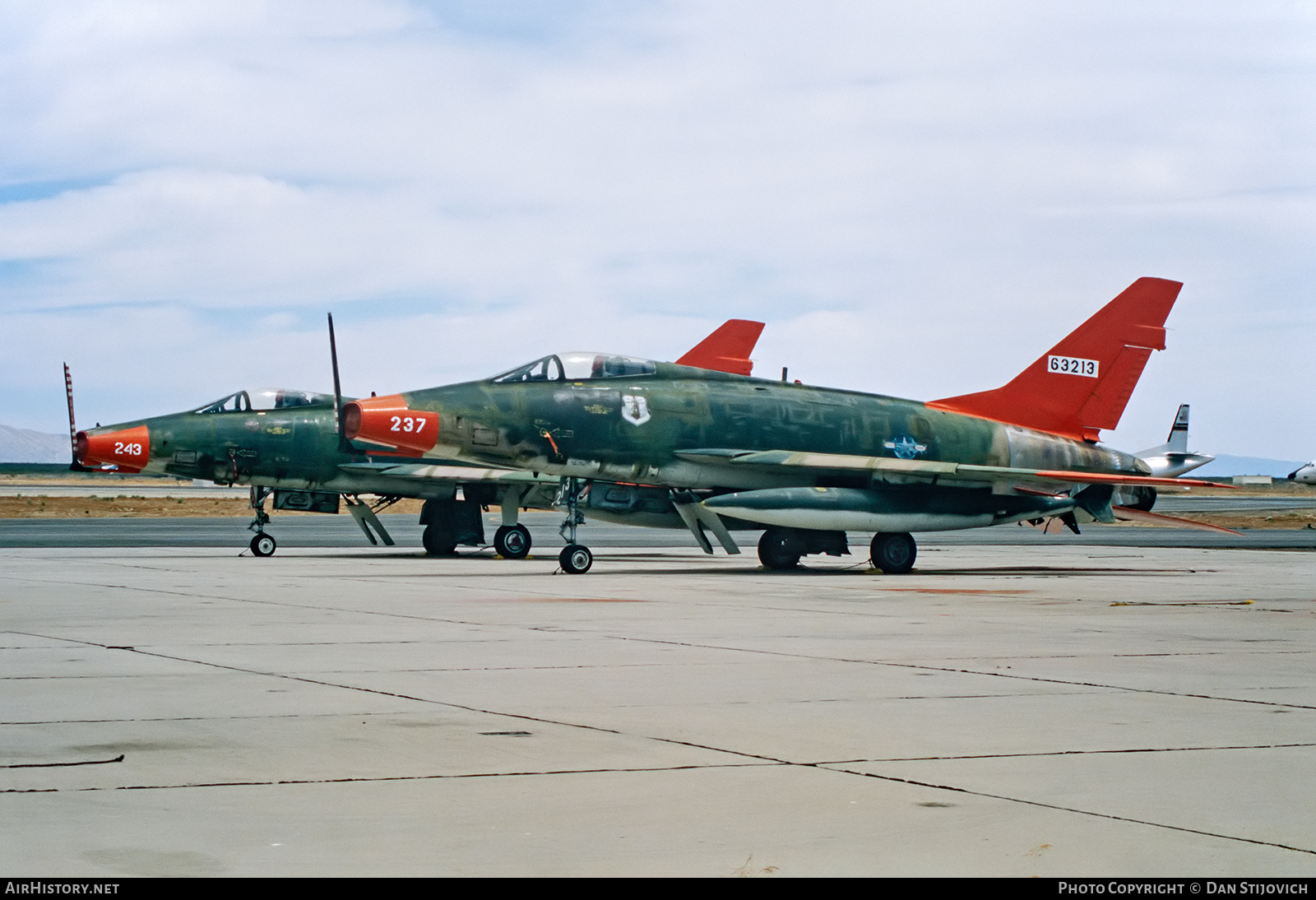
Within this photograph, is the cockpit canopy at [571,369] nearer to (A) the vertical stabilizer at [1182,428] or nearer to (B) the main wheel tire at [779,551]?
(B) the main wheel tire at [779,551]

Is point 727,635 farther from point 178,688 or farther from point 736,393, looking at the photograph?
point 736,393

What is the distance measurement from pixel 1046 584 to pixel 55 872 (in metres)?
16.6

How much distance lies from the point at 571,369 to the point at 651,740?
1494cm

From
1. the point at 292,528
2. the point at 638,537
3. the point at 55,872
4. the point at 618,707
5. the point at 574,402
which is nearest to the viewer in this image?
the point at 55,872

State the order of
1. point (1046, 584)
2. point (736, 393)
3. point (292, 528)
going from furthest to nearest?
point (292, 528) → point (736, 393) → point (1046, 584)

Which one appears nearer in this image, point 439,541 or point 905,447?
point 905,447

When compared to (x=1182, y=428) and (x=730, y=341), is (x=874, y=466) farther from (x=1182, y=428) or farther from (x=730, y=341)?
(x=1182, y=428)

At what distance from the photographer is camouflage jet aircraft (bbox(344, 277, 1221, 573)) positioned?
20406mm

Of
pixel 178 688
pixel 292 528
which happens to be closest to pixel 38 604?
pixel 178 688

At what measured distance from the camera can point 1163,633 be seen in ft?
39.4

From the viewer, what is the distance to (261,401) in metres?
25.9

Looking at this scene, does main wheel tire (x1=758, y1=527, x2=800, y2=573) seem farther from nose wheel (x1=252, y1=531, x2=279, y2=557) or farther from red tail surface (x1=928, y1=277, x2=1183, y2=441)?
nose wheel (x1=252, y1=531, x2=279, y2=557)

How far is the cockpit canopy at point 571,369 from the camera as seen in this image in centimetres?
2102

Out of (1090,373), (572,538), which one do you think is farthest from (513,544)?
(1090,373)
